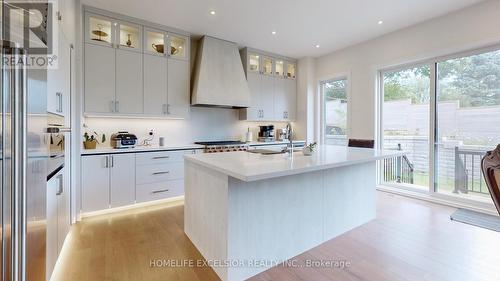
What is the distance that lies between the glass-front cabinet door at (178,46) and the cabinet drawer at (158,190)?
2114 mm

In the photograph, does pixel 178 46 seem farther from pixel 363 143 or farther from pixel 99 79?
pixel 363 143

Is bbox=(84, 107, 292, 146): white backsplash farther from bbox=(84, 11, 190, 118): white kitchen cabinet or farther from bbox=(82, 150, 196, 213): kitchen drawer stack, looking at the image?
bbox=(82, 150, 196, 213): kitchen drawer stack

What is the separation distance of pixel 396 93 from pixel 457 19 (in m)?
1.30

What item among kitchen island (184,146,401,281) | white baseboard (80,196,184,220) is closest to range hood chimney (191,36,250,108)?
white baseboard (80,196,184,220)

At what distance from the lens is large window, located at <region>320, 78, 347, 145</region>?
16.7ft

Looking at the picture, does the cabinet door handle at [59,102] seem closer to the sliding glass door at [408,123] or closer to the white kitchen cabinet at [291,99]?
the white kitchen cabinet at [291,99]

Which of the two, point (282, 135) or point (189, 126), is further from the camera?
point (282, 135)

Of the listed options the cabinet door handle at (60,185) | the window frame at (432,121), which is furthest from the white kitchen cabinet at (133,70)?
the window frame at (432,121)

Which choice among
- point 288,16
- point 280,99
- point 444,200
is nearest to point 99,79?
point 288,16

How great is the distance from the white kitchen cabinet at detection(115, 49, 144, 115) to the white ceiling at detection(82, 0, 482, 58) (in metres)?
0.63

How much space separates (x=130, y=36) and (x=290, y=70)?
3476 millimetres

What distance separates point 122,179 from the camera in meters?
3.26

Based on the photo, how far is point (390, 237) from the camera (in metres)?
2.47

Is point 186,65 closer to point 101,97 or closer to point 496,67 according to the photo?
point 101,97
